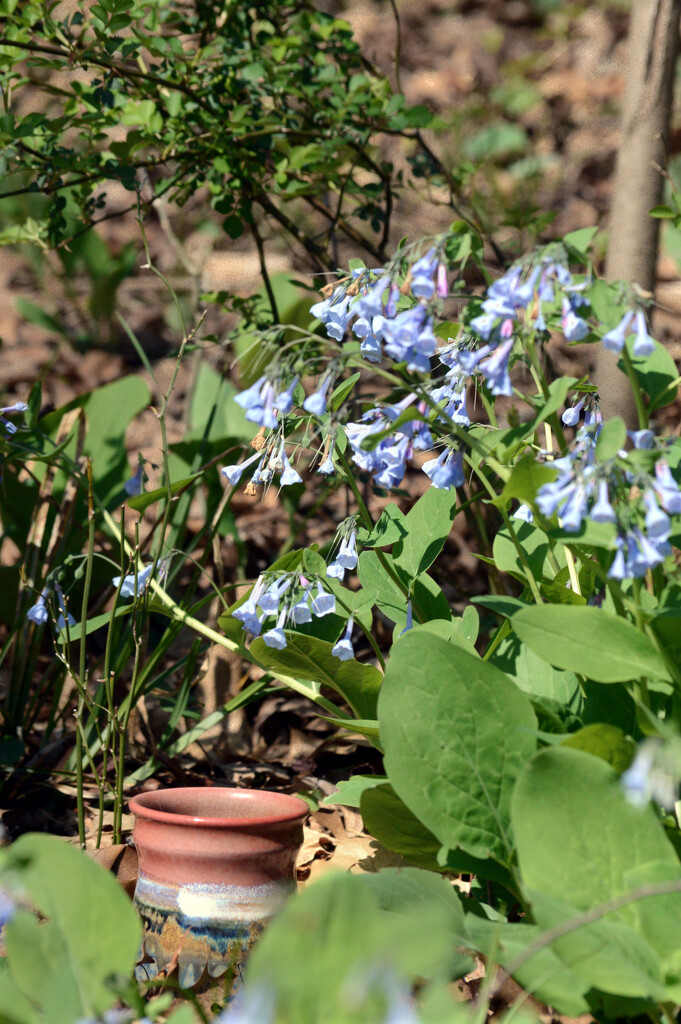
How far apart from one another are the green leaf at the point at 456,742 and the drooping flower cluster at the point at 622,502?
229 mm

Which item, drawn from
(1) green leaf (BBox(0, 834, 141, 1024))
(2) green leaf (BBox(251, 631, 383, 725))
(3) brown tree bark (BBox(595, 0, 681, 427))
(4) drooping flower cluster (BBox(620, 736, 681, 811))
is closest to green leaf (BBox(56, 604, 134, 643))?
(2) green leaf (BBox(251, 631, 383, 725))

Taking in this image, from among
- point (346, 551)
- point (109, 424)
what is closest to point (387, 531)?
point (346, 551)

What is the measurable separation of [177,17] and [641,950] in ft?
6.02

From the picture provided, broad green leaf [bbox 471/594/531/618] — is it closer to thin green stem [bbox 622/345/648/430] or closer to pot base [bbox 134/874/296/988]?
thin green stem [bbox 622/345/648/430]

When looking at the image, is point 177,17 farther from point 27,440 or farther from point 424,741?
point 424,741

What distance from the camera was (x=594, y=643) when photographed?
100cm

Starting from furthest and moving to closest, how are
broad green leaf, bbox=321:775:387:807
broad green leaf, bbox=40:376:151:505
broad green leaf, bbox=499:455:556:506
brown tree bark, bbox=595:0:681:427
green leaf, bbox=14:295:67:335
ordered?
green leaf, bbox=14:295:67:335 → broad green leaf, bbox=40:376:151:505 → brown tree bark, bbox=595:0:681:427 → broad green leaf, bbox=321:775:387:807 → broad green leaf, bbox=499:455:556:506

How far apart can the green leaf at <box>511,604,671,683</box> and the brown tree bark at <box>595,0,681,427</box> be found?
1014 mm

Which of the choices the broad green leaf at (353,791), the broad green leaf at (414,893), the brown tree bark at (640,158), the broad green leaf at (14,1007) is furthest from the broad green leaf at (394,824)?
the brown tree bark at (640,158)

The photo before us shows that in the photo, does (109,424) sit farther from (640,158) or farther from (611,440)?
(611,440)

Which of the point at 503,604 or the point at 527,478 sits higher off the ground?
the point at 527,478

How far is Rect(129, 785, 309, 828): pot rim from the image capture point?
1153 millimetres

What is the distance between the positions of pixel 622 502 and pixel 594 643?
167 millimetres

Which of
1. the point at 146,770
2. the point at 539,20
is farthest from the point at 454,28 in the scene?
the point at 146,770
